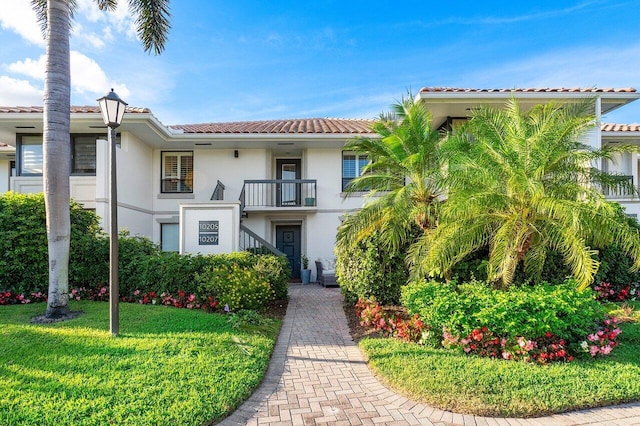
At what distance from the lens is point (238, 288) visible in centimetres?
739

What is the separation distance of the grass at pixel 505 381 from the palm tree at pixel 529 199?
129 centimetres

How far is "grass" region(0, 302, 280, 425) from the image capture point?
3504 mm

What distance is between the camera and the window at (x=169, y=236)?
548 inches

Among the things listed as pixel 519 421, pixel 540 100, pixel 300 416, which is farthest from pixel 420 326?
pixel 540 100

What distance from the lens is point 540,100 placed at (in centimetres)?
1011

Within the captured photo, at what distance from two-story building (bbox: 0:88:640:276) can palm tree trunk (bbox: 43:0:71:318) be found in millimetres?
4221

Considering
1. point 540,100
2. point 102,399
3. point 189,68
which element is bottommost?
point 102,399

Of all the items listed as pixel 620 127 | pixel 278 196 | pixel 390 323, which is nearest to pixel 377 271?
pixel 390 323

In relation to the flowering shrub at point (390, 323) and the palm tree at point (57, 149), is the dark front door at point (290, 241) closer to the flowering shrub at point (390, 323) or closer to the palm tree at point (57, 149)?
the flowering shrub at point (390, 323)

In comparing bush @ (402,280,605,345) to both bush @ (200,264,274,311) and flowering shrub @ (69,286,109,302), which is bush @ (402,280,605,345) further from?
flowering shrub @ (69,286,109,302)

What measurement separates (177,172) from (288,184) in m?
4.65

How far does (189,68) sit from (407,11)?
267 inches

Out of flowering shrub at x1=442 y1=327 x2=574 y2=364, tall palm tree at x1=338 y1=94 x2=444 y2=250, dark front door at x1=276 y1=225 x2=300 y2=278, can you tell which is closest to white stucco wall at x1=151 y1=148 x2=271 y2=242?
dark front door at x1=276 y1=225 x2=300 y2=278

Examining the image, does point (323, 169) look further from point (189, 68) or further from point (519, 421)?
point (519, 421)
